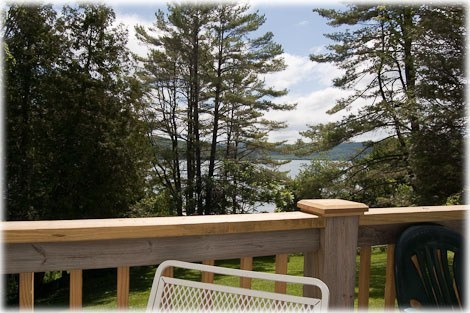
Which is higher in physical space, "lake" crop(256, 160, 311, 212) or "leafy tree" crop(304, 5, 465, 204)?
"leafy tree" crop(304, 5, 465, 204)

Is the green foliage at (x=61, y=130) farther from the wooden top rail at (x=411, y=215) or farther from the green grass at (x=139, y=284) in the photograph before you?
the wooden top rail at (x=411, y=215)

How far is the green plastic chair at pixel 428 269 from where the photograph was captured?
147 cm

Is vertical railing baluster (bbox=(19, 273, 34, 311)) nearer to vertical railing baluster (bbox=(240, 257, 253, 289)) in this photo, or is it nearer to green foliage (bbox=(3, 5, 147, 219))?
vertical railing baluster (bbox=(240, 257, 253, 289))

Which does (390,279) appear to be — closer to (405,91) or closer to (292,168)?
(405,91)

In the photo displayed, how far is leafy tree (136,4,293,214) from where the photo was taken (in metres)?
15.5

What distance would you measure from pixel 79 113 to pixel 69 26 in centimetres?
288

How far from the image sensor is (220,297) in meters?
1.15

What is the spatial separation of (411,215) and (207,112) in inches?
583

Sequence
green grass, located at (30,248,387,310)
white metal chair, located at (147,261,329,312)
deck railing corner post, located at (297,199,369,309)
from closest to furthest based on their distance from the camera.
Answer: white metal chair, located at (147,261,329,312), deck railing corner post, located at (297,199,369,309), green grass, located at (30,248,387,310)

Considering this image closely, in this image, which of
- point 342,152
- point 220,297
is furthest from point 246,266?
point 342,152

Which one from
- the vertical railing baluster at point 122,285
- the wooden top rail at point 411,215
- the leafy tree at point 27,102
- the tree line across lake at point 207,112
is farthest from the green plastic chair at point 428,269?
the leafy tree at point 27,102

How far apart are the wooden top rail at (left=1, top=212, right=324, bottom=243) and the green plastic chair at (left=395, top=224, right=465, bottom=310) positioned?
0.37 meters

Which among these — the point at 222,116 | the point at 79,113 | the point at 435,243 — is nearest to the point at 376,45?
the point at 222,116

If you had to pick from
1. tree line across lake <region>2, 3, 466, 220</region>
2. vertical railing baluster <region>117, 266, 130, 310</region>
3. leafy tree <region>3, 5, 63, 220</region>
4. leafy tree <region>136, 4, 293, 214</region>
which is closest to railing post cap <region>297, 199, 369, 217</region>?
vertical railing baluster <region>117, 266, 130, 310</region>
